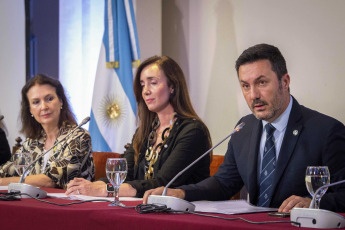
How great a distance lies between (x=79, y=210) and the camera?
188 centimetres

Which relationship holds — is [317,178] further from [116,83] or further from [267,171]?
[116,83]

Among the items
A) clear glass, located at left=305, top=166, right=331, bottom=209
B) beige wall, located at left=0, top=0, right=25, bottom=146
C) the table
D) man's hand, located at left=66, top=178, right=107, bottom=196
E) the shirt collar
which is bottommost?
the table

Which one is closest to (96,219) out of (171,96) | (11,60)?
(171,96)

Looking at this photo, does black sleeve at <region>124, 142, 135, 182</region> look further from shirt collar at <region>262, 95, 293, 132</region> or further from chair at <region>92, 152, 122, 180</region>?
shirt collar at <region>262, 95, 293, 132</region>

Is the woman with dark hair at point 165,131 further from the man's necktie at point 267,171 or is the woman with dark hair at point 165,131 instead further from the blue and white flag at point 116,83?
the blue and white flag at point 116,83

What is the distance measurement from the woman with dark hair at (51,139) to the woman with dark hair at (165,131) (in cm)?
35

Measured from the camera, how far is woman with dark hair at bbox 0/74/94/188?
3.31 m

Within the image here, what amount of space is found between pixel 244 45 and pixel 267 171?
183 centimetres

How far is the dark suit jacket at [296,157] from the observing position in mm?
2252

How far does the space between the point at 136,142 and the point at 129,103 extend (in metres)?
1.13

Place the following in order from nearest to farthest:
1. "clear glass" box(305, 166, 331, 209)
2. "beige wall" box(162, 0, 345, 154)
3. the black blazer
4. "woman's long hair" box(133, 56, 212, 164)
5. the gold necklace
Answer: "clear glass" box(305, 166, 331, 209) < the black blazer < the gold necklace < "woman's long hair" box(133, 56, 212, 164) < "beige wall" box(162, 0, 345, 154)

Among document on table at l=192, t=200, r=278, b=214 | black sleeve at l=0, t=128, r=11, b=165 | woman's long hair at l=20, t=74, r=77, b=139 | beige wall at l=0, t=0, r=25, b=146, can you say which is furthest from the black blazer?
beige wall at l=0, t=0, r=25, b=146

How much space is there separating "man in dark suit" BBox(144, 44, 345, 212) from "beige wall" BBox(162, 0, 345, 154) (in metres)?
1.16

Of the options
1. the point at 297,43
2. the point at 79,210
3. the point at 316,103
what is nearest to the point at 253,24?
the point at 297,43
